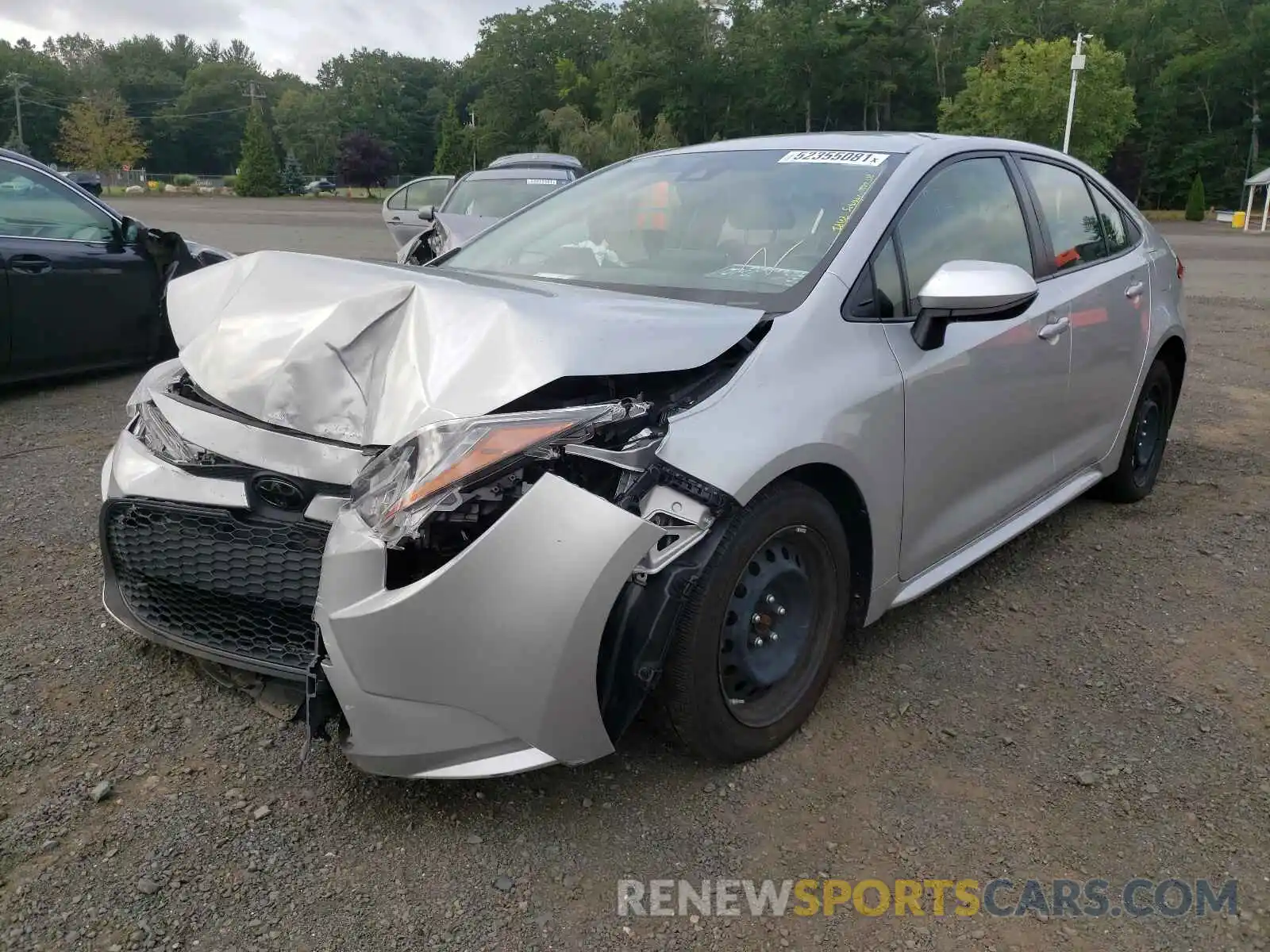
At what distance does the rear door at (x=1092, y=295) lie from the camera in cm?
353

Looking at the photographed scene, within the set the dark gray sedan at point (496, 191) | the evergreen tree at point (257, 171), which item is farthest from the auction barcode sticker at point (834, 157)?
the evergreen tree at point (257, 171)

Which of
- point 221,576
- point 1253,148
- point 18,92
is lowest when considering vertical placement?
point 221,576

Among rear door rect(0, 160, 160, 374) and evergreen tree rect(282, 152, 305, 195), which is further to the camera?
evergreen tree rect(282, 152, 305, 195)

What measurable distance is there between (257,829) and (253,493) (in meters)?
0.75

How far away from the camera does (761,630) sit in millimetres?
2418

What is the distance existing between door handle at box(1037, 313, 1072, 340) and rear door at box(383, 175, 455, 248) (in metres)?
9.74

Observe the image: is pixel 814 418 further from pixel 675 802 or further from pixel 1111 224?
pixel 1111 224

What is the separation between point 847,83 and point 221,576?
6753cm

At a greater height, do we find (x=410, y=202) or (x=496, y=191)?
(x=496, y=191)

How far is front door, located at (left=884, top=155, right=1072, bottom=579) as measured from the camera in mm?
2756

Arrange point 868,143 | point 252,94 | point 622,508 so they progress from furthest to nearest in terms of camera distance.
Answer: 1. point 252,94
2. point 868,143
3. point 622,508

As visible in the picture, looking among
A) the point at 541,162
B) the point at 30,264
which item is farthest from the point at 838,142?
Result: the point at 541,162

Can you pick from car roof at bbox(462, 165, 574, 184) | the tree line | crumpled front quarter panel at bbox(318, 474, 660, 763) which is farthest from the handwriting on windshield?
the tree line

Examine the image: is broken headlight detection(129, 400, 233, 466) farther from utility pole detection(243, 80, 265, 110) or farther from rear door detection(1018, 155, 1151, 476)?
utility pole detection(243, 80, 265, 110)
